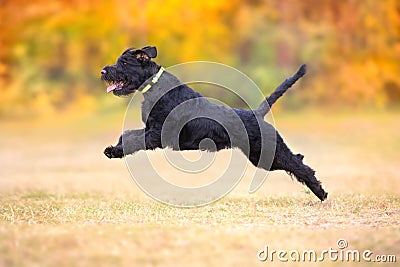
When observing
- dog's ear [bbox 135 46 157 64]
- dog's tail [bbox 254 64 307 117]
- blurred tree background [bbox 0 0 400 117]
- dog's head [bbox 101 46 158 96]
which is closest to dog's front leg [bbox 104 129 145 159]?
dog's head [bbox 101 46 158 96]

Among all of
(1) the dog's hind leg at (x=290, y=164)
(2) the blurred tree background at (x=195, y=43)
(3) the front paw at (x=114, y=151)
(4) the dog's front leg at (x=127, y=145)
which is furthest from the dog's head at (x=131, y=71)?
(2) the blurred tree background at (x=195, y=43)

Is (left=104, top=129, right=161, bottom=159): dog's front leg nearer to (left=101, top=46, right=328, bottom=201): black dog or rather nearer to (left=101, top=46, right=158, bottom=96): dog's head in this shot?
(left=101, top=46, right=328, bottom=201): black dog

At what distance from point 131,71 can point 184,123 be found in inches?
37.3

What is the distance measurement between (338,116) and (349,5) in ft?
14.7

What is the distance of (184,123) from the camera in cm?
731

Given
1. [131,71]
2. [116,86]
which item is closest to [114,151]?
[116,86]

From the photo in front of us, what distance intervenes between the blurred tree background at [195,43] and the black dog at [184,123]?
17733 millimetres

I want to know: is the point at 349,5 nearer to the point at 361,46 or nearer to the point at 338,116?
the point at 361,46

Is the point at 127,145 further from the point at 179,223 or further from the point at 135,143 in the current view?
the point at 179,223

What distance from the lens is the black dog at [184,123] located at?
286 inches

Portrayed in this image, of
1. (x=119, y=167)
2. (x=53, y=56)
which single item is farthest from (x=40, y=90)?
(x=119, y=167)

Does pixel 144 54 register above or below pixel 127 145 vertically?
above

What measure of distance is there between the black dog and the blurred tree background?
17733 mm

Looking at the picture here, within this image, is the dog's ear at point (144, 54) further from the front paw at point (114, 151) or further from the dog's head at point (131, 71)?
the front paw at point (114, 151)
